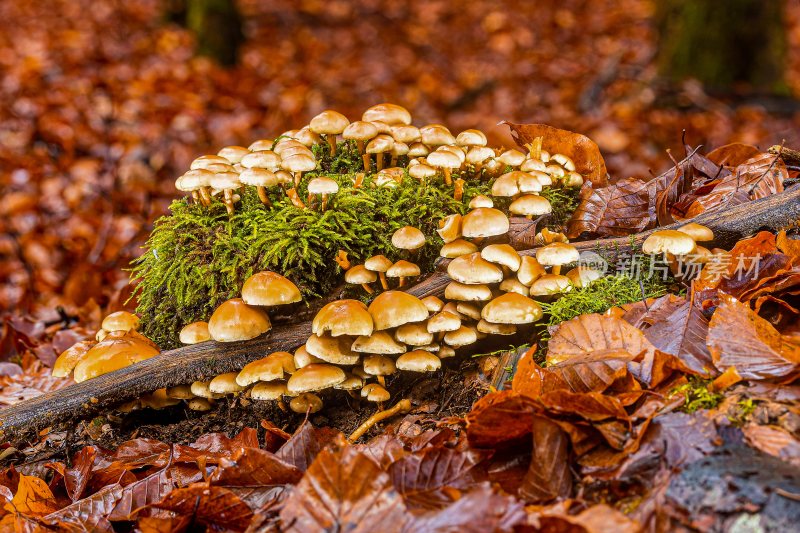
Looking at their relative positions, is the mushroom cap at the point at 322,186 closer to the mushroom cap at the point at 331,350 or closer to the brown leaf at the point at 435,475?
the mushroom cap at the point at 331,350

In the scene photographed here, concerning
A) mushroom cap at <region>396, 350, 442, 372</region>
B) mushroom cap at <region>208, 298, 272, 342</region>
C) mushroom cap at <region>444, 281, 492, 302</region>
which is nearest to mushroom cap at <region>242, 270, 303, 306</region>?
mushroom cap at <region>208, 298, 272, 342</region>

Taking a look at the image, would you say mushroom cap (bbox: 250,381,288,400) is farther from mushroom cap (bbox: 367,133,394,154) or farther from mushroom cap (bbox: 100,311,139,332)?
mushroom cap (bbox: 367,133,394,154)

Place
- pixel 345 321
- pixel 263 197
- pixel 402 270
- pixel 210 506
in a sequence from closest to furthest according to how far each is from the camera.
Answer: pixel 210 506
pixel 345 321
pixel 402 270
pixel 263 197

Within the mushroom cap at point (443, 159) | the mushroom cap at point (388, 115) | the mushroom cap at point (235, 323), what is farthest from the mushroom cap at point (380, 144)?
the mushroom cap at point (235, 323)

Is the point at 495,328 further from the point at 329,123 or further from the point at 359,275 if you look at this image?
the point at 329,123

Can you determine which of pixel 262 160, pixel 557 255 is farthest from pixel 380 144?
pixel 557 255

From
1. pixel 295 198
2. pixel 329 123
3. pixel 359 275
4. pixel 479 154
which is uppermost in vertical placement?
pixel 329 123
